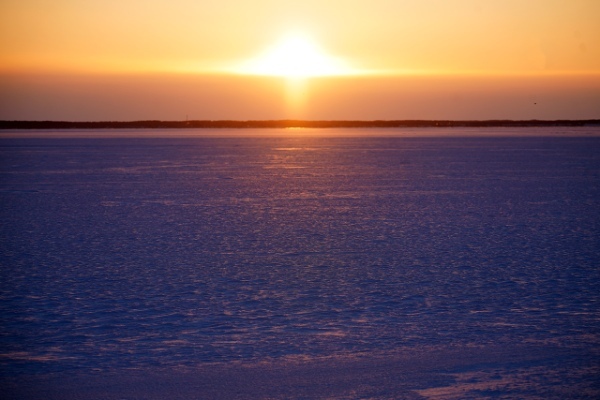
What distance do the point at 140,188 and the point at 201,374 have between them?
44.3 feet

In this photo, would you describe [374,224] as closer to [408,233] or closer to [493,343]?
[408,233]

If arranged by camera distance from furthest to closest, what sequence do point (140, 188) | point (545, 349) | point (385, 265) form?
point (140, 188), point (385, 265), point (545, 349)

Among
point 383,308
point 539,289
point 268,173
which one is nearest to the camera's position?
point 383,308

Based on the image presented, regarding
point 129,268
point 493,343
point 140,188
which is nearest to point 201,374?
point 493,343

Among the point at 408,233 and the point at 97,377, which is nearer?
the point at 97,377

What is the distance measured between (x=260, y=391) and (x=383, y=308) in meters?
2.15

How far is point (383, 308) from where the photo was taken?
662 centimetres

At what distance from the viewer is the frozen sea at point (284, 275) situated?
565cm

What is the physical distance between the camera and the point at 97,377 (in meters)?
4.94

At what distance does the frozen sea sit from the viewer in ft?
18.5

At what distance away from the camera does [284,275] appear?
795 cm

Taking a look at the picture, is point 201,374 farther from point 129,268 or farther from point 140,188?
point 140,188

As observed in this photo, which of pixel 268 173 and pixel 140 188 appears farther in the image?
pixel 268 173

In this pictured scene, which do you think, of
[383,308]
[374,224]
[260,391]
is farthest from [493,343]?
[374,224]
